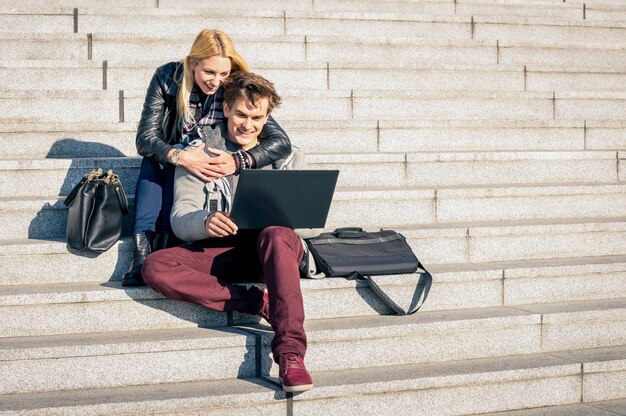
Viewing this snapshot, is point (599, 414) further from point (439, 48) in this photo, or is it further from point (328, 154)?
point (439, 48)

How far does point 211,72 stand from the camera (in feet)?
16.1

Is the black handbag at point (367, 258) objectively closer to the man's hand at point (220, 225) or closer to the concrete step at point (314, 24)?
the man's hand at point (220, 225)

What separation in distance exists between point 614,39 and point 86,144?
4.75 metres

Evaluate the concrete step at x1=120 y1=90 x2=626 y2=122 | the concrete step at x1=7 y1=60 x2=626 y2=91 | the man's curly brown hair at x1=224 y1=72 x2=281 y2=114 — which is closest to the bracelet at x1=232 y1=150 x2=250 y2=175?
the man's curly brown hair at x1=224 y1=72 x2=281 y2=114

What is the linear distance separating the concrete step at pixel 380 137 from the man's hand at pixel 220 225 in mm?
1742

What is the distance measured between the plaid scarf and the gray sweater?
0.05 meters

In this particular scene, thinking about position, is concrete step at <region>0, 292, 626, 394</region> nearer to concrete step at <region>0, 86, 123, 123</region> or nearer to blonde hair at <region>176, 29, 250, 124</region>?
blonde hair at <region>176, 29, 250, 124</region>

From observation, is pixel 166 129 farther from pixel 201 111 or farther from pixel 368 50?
pixel 368 50

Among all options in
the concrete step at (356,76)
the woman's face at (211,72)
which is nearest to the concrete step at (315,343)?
the woman's face at (211,72)

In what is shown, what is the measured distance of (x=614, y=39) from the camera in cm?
809

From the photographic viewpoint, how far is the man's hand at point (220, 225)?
14.3 ft

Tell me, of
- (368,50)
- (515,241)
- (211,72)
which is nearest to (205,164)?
(211,72)

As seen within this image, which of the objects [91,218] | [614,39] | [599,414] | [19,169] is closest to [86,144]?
[19,169]

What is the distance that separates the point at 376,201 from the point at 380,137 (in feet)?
2.96
